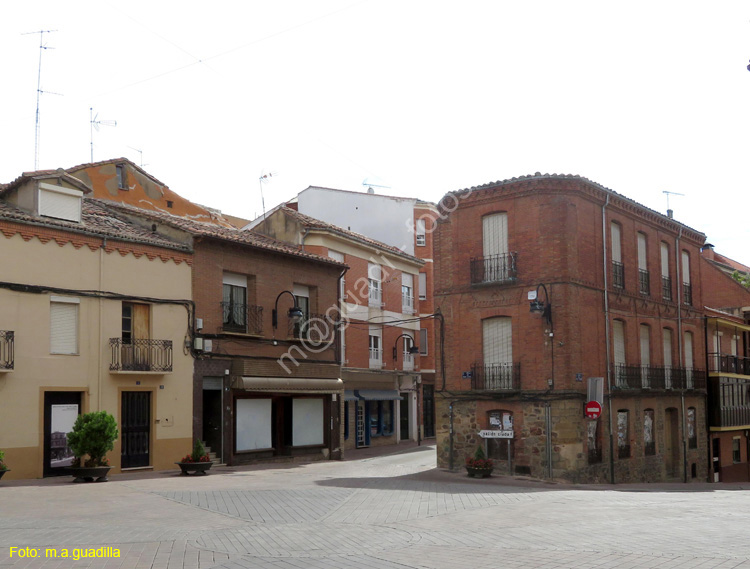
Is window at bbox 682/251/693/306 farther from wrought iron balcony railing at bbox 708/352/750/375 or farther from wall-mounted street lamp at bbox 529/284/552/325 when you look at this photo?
wall-mounted street lamp at bbox 529/284/552/325

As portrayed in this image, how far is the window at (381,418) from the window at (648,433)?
1395 centimetres

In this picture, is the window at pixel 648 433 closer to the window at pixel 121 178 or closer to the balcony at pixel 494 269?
the balcony at pixel 494 269

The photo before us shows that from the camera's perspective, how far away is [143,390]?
2359 centimetres

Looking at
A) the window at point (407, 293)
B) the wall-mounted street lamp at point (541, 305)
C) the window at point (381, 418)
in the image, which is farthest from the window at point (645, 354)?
the window at point (381, 418)

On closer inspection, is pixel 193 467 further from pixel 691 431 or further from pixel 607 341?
pixel 691 431

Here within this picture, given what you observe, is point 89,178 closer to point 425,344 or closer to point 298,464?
point 298,464

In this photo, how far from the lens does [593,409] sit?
24266 mm

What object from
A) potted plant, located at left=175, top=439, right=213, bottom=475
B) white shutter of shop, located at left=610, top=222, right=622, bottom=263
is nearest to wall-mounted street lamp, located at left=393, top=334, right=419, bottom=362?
white shutter of shop, located at left=610, top=222, right=622, bottom=263

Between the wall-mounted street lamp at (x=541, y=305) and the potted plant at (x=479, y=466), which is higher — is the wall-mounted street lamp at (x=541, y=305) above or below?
above

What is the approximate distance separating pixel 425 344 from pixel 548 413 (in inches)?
761

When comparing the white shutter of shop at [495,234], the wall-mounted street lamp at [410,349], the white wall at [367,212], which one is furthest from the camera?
the white wall at [367,212]

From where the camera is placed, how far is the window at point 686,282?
34219mm

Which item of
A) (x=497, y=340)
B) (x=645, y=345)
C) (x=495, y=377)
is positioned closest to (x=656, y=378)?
(x=645, y=345)

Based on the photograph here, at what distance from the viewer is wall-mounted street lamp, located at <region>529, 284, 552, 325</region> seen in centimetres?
2477
